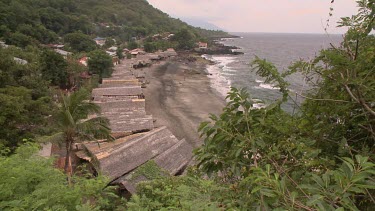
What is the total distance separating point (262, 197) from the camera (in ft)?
6.30

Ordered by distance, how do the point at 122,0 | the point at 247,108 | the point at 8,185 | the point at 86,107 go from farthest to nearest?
the point at 122,0
the point at 86,107
the point at 8,185
the point at 247,108

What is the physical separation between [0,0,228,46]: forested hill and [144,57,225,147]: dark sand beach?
84.0 ft

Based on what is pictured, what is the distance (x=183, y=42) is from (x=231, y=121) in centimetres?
8404

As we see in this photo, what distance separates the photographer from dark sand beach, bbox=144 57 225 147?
79.7ft

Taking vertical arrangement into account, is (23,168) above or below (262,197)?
below

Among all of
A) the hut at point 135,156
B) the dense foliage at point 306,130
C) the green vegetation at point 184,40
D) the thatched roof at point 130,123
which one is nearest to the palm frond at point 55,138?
the hut at point 135,156

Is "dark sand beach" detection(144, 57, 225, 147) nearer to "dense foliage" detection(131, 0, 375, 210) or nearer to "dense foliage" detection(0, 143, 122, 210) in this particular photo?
"dense foliage" detection(0, 143, 122, 210)

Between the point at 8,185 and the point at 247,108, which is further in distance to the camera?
the point at 8,185

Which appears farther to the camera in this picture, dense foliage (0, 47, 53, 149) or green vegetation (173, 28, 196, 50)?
green vegetation (173, 28, 196, 50)

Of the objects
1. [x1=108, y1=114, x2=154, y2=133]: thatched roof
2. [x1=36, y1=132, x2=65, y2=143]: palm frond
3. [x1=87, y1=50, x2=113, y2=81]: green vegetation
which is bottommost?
[x1=108, y1=114, x2=154, y2=133]: thatched roof

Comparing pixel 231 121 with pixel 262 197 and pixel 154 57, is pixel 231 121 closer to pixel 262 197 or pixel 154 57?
pixel 262 197

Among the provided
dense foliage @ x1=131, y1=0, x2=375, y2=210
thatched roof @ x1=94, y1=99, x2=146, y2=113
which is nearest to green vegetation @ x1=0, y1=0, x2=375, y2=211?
dense foliage @ x1=131, y1=0, x2=375, y2=210

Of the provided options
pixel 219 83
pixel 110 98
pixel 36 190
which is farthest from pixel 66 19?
pixel 36 190

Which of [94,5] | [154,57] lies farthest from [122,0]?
[154,57]
